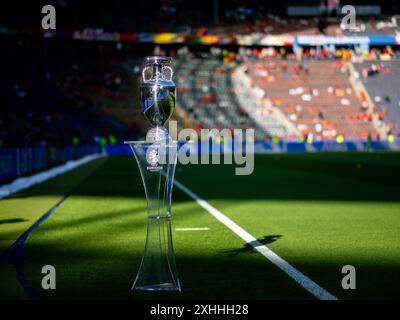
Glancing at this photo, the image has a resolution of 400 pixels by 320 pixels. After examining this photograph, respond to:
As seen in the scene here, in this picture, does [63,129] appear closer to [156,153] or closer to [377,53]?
[377,53]

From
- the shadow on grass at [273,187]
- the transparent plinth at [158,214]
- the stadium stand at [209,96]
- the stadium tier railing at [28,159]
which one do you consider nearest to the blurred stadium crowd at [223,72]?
the stadium stand at [209,96]

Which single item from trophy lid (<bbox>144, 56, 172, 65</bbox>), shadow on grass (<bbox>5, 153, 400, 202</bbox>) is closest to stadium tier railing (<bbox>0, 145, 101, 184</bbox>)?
shadow on grass (<bbox>5, 153, 400, 202</bbox>)

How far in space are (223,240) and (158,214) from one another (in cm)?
365

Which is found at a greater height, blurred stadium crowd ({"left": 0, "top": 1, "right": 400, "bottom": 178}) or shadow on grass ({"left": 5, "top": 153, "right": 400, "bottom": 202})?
blurred stadium crowd ({"left": 0, "top": 1, "right": 400, "bottom": 178})

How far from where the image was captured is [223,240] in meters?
10.4

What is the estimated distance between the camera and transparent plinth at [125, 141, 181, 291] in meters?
6.68

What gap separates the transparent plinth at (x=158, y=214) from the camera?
668 cm

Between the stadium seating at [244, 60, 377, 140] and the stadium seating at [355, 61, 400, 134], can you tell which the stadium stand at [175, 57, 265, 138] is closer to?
the stadium seating at [244, 60, 377, 140]

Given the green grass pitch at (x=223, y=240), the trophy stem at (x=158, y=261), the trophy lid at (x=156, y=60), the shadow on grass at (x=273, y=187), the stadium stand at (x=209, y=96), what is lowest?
the shadow on grass at (x=273, y=187)

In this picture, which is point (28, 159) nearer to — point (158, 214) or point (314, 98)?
point (158, 214)

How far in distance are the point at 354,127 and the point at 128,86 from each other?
67.4 feet

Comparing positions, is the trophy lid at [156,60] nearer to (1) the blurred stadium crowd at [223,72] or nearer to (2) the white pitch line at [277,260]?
(2) the white pitch line at [277,260]
